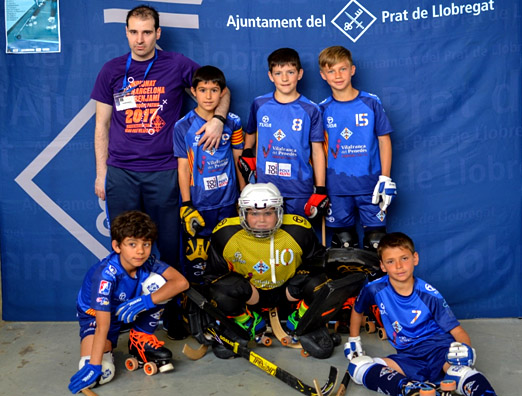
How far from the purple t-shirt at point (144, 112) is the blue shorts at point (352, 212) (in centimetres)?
95

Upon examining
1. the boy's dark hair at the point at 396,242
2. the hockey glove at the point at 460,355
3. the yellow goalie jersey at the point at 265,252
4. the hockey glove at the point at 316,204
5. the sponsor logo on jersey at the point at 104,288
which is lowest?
the hockey glove at the point at 460,355

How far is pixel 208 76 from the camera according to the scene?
356 cm

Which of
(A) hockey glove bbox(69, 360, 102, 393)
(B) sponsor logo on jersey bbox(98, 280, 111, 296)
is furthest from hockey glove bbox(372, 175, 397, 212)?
(A) hockey glove bbox(69, 360, 102, 393)

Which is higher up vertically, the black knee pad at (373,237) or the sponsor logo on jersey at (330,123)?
the sponsor logo on jersey at (330,123)

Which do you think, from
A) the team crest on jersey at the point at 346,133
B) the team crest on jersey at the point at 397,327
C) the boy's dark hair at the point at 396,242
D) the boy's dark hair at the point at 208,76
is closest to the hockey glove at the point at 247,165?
the boy's dark hair at the point at 208,76

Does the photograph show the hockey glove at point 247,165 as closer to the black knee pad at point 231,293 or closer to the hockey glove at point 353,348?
the black knee pad at point 231,293

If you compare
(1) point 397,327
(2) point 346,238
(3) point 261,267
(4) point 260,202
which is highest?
(4) point 260,202

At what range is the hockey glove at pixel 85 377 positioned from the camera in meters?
2.92

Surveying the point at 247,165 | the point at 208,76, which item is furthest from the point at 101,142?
the point at 247,165

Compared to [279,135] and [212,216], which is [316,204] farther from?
[212,216]

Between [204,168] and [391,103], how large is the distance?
3.91ft

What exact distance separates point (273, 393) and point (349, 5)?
2.27 m

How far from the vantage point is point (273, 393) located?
113 inches

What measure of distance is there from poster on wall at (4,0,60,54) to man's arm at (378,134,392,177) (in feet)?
6.61
